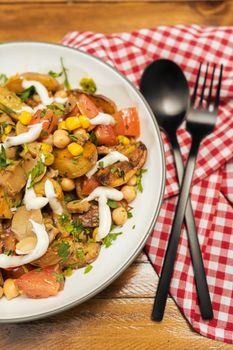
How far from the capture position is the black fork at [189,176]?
2.40 meters


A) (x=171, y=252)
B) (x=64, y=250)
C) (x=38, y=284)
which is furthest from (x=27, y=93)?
(x=171, y=252)

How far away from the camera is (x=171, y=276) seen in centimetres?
242

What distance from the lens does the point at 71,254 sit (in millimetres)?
2254

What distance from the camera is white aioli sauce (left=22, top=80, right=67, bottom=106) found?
2.49 metres

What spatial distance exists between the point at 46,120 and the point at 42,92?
0.81ft

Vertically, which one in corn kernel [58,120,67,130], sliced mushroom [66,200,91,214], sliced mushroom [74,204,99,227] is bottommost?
sliced mushroom [74,204,99,227]

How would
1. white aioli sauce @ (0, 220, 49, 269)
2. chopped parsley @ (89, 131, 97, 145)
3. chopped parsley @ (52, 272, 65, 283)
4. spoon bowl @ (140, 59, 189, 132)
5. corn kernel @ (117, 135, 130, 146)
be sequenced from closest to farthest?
white aioli sauce @ (0, 220, 49, 269), chopped parsley @ (52, 272, 65, 283), chopped parsley @ (89, 131, 97, 145), corn kernel @ (117, 135, 130, 146), spoon bowl @ (140, 59, 189, 132)

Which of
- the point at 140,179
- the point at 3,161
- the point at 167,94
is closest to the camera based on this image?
the point at 3,161

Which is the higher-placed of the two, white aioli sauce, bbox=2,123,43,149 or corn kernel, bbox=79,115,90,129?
corn kernel, bbox=79,115,90,129

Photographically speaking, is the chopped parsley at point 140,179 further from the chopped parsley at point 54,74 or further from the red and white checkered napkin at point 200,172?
the chopped parsley at point 54,74

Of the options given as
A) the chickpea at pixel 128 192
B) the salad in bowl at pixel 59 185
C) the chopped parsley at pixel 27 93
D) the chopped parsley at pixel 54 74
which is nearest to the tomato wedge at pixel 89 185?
the salad in bowl at pixel 59 185

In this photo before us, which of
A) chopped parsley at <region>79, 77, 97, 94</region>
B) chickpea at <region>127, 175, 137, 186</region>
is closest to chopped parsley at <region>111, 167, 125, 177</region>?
chickpea at <region>127, 175, 137, 186</region>

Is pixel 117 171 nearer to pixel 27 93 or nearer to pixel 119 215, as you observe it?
pixel 119 215

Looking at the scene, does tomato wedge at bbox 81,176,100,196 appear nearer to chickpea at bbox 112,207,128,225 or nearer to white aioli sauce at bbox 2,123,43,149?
chickpea at bbox 112,207,128,225
